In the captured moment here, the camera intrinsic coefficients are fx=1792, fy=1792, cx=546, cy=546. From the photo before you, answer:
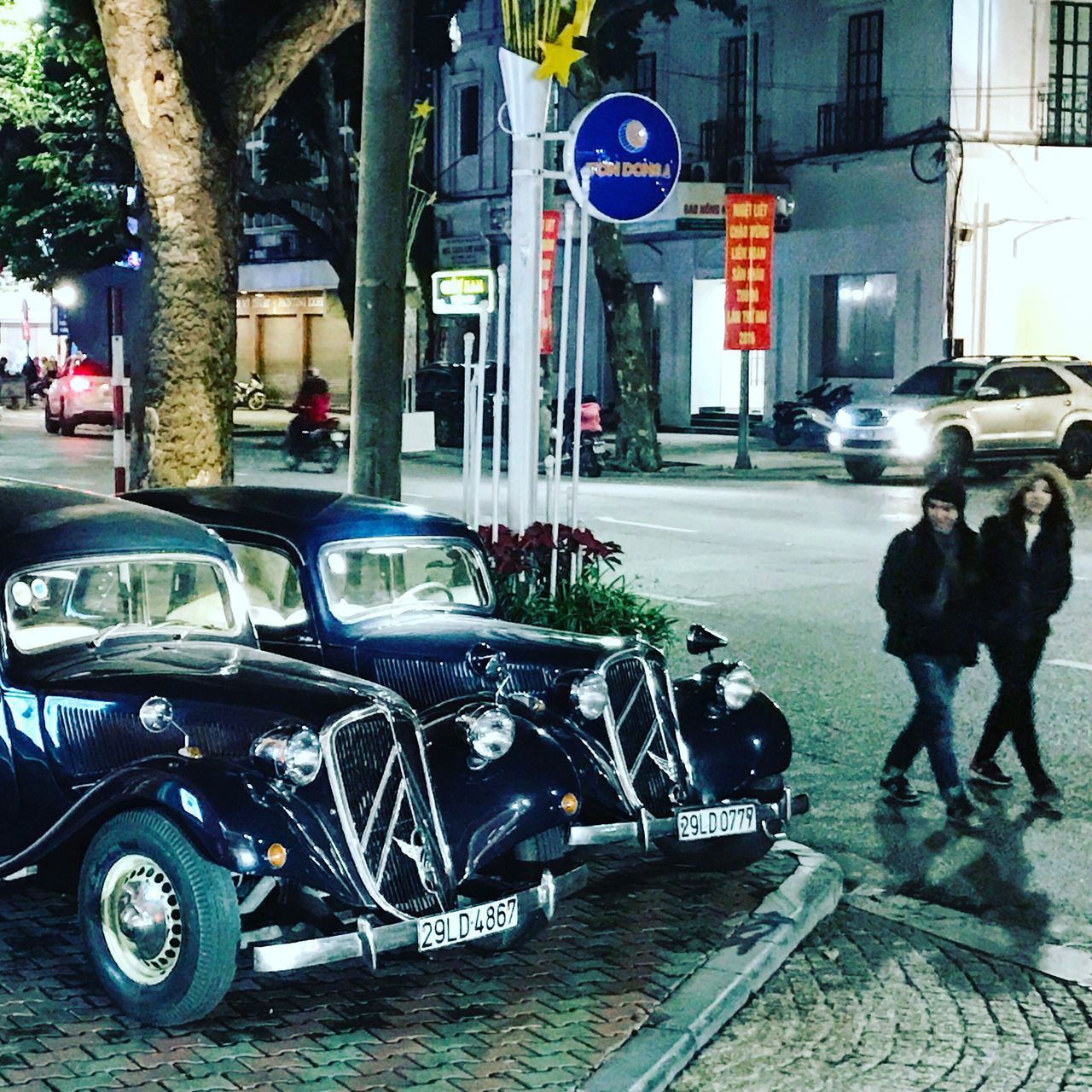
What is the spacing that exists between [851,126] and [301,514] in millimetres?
30139

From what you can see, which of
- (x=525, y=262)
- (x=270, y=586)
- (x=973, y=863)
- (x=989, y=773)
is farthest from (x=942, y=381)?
(x=270, y=586)

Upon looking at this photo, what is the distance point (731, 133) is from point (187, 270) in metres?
27.5

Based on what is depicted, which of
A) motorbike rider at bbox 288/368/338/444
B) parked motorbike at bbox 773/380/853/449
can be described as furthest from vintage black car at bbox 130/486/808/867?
parked motorbike at bbox 773/380/853/449

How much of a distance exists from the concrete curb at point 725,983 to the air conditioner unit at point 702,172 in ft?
104

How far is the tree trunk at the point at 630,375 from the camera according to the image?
98.0 ft

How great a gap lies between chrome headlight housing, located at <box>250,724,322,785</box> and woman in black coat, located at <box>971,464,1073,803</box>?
4216 mm

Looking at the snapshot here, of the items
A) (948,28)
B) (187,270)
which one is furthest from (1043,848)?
(948,28)

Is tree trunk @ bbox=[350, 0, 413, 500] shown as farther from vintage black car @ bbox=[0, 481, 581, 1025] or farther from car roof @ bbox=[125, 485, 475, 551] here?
vintage black car @ bbox=[0, 481, 581, 1025]

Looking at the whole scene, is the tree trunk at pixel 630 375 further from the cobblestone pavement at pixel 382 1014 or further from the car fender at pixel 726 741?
the cobblestone pavement at pixel 382 1014

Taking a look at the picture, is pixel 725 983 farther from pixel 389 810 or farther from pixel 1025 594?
pixel 1025 594

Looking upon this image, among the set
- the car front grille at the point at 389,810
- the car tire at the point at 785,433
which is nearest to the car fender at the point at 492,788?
the car front grille at the point at 389,810

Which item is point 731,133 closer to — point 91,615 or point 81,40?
point 81,40

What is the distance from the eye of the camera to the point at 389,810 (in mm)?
5867

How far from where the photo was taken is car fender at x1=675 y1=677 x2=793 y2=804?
285 inches
